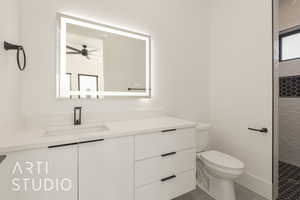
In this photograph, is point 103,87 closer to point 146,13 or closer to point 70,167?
point 70,167

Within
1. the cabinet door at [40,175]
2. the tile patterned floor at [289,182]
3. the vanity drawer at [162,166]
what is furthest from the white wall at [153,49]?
the tile patterned floor at [289,182]

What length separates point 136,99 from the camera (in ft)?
6.02

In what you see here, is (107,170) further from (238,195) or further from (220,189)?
(238,195)

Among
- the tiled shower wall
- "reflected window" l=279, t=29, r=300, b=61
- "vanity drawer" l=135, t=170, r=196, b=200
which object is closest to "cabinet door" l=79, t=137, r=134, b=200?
"vanity drawer" l=135, t=170, r=196, b=200

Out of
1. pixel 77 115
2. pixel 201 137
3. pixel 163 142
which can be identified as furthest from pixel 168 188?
pixel 77 115

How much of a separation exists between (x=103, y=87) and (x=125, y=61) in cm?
41

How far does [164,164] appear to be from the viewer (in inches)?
54.7

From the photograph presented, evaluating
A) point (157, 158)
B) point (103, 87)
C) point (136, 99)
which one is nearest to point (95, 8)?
point (103, 87)

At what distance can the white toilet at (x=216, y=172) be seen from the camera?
151 centimetres

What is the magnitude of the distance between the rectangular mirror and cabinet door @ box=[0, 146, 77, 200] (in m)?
0.62

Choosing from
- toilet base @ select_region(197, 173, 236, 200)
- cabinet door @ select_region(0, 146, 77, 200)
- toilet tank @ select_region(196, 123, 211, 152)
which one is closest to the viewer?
cabinet door @ select_region(0, 146, 77, 200)

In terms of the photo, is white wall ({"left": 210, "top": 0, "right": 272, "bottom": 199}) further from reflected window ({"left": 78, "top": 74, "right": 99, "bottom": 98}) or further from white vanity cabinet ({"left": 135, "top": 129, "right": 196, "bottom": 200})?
reflected window ({"left": 78, "top": 74, "right": 99, "bottom": 98})

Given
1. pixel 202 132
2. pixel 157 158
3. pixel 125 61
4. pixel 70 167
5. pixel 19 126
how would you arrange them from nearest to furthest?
1. pixel 70 167
2. pixel 19 126
3. pixel 157 158
4. pixel 125 61
5. pixel 202 132

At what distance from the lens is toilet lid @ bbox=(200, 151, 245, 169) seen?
60.4 inches
